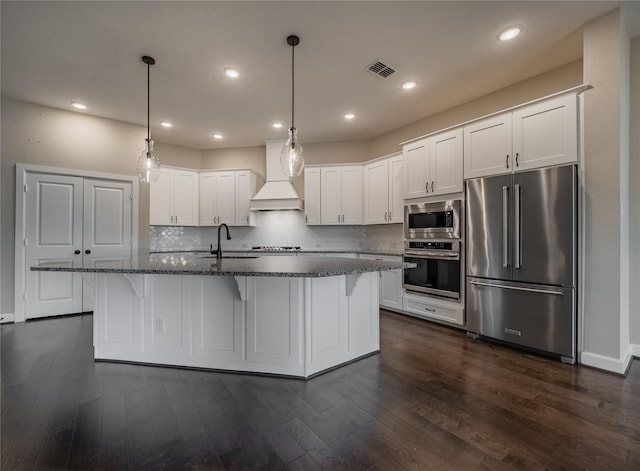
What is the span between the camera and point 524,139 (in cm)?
295

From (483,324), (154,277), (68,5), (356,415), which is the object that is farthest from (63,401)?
(483,324)

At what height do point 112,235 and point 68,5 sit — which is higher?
point 68,5

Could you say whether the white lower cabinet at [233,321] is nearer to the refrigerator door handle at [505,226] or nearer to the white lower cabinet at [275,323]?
the white lower cabinet at [275,323]

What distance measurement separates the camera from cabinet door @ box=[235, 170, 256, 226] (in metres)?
5.69

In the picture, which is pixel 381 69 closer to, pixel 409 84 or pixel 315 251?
pixel 409 84

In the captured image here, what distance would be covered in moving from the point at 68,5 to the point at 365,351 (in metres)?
3.77

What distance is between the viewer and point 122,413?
191 cm

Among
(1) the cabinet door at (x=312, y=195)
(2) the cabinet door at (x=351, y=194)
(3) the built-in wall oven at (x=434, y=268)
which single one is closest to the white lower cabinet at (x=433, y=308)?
(3) the built-in wall oven at (x=434, y=268)

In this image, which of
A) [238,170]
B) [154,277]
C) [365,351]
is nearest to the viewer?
[154,277]

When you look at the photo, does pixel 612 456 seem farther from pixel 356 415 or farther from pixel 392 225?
pixel 392 225

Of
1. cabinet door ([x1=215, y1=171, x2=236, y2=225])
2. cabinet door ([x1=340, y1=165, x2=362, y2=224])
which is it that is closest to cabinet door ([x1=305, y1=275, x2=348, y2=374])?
cabinet door ([x1=340, y1=165, x2=362, y2=224])

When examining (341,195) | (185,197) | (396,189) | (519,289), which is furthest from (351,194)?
(185,197)

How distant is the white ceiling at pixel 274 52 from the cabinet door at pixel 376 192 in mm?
884

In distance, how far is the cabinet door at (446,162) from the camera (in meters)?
3.57
